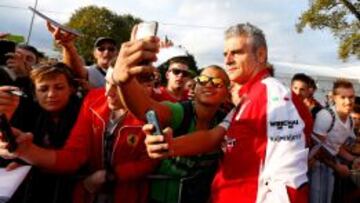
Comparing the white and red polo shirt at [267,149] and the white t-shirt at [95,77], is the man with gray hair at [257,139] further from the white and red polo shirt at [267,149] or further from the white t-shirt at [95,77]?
the white t-shirt at [95,77]

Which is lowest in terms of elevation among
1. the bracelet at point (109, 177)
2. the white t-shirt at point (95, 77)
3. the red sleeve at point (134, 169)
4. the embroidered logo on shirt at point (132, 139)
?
the bracelet at point (109, 177)

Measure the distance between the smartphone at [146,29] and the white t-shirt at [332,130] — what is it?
2.51m

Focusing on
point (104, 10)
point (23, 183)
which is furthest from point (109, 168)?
point (104, 10)

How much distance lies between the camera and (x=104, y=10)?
4569 centimetres

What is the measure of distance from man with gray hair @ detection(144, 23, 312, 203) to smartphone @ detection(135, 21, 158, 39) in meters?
0.45

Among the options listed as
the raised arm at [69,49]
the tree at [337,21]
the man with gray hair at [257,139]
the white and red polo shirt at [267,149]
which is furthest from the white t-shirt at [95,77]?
the tree at [337,21]

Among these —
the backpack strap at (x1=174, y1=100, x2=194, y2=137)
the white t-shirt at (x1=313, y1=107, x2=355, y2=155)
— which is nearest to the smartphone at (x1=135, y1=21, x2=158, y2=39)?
the backpack strap at (x1=174, y1=100, x2=194, y2=137)

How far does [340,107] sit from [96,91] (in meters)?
2.52

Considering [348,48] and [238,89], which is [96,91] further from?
[348,48]

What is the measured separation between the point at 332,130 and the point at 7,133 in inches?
111

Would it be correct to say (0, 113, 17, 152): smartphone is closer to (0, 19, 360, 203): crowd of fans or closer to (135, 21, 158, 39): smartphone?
(0, 19, 360, 203): crowd of fans

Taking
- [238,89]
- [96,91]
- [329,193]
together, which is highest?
[238,89]

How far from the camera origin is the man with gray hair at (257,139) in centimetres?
270

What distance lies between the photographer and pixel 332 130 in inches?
182
